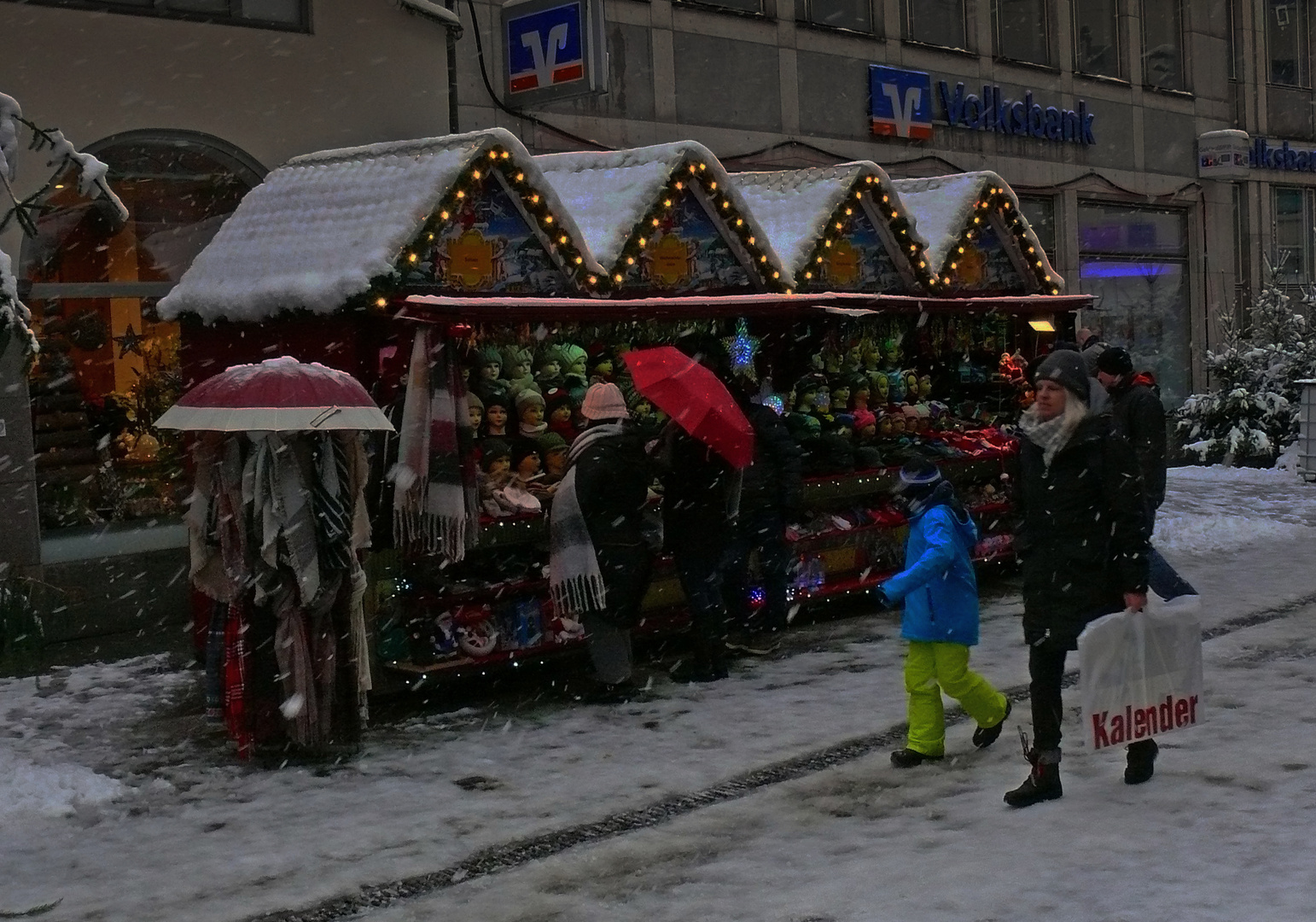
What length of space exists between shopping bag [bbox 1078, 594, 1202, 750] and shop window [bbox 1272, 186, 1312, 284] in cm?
2259

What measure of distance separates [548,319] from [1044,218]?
14.6 m

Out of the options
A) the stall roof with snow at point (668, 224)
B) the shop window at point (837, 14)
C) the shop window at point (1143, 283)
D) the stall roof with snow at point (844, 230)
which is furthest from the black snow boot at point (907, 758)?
the shop window at point (1143, 283)

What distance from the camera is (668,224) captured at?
33.6 feet

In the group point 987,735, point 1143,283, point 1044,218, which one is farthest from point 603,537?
point 1143,283

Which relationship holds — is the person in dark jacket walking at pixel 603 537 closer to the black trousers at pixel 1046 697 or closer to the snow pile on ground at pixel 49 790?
the snow pile on ground at pixel 49 790

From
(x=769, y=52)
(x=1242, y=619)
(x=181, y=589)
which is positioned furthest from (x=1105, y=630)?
(x=769, y=52)

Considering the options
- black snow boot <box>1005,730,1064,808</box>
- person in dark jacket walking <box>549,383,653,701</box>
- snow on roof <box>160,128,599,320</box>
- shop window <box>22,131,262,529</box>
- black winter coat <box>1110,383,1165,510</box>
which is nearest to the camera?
black snow boot <box>1005,730,1064,808</box>

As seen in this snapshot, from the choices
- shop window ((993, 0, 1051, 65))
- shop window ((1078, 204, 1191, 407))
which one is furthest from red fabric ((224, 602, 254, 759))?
shop window ((1078, 204, 1191, 407))

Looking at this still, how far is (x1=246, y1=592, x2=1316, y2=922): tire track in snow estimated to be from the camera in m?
5.58

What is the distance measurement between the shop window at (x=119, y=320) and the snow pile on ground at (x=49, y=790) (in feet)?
13.4

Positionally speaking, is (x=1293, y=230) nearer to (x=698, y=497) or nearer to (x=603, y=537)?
(x=698, y=497)

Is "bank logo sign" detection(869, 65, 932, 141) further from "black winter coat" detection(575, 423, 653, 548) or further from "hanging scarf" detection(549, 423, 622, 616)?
"hanging scarf" detection(549, 423, 622, 616)

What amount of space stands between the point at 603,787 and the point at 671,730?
3.46ft

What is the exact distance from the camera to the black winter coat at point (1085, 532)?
607 cm
